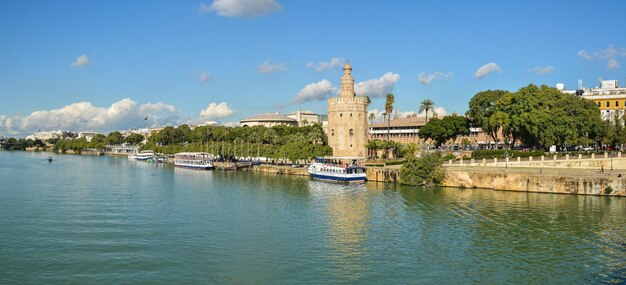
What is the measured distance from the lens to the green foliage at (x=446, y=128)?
88.4 m

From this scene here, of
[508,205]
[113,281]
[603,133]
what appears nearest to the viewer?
[113,281]

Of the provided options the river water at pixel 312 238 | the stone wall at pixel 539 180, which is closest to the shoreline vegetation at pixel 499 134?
the stone wall at pixel 539 180

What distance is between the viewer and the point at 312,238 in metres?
33.9

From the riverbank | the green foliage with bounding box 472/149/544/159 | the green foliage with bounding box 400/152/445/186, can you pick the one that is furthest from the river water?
the green foliage with bounding box 472/149/544/159

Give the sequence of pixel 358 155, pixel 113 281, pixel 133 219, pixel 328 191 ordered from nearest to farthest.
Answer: pixel 113 281 < pixel 133 219 < pixel 328 191 < pixel 358 155

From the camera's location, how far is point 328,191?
6016 cm

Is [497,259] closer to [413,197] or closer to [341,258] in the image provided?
[341,258]

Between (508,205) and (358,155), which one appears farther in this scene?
(358,155)

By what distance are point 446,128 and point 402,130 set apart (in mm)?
23326

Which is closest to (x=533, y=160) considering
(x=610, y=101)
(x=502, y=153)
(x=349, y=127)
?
(x=502, y=153)

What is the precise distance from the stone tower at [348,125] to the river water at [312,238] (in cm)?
3433

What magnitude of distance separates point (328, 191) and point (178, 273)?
35.1 metres

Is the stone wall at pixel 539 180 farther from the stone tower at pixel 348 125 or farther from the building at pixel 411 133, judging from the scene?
the building at pixel 411 133

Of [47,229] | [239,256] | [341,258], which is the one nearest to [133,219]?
[47,229]
